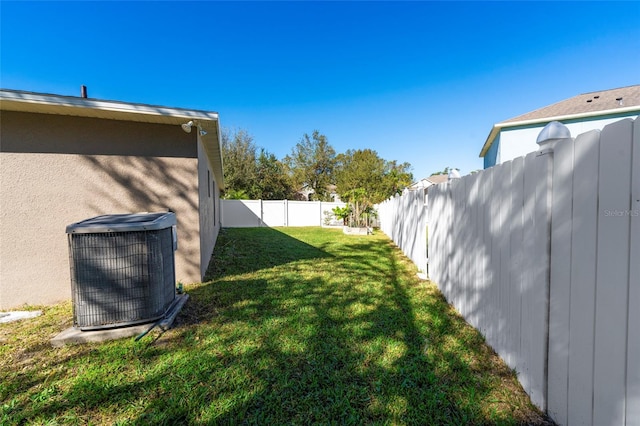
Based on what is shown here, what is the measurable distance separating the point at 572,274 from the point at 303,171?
Result: 103 feet

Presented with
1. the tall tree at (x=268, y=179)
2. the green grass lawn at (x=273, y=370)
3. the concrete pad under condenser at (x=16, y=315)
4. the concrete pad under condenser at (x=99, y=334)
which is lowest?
the concrete pad under condenser at (x=16, y=315)

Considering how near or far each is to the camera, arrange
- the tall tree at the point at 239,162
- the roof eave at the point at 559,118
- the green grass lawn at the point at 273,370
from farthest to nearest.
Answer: the tall tree at the point at 239,162 → the roof eave at the point at 559,118 → the green grass lawn at the point at 273,370

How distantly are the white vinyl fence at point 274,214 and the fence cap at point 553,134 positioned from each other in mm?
16234

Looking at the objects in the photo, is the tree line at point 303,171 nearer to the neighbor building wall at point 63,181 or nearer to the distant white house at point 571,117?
the distant white house at point 571,117

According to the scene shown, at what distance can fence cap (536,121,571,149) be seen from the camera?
1620mm

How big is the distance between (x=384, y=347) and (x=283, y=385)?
1.07 m

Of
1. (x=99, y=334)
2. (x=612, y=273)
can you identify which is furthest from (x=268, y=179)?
(x=612, y=273)

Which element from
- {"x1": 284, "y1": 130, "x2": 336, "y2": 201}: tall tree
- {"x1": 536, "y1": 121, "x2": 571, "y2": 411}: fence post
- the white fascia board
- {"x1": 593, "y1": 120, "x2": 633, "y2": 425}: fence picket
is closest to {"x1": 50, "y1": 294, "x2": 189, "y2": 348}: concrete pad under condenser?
the white fascia board

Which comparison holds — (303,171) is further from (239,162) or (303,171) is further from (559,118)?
(559,118)

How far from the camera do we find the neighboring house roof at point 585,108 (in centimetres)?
929

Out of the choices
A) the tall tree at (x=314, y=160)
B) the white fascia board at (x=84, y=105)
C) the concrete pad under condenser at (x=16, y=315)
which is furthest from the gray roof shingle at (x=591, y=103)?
the tall tree at (x=314, y=160)

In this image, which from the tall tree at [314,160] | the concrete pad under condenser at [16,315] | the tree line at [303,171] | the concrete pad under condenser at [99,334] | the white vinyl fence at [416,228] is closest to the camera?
the concrete pad under condenser at [99,334]

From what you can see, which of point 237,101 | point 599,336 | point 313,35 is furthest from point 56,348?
point 237,101

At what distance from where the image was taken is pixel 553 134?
1.65 m
